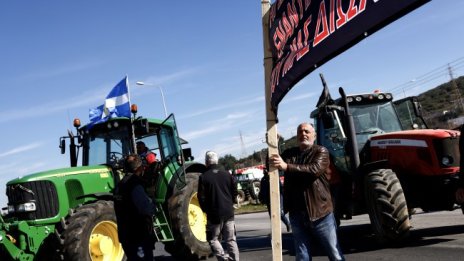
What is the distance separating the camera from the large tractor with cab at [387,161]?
8086mm

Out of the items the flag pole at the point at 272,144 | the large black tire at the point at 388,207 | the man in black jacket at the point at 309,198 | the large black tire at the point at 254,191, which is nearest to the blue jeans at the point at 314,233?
the man in black jacket at the point at 309,198

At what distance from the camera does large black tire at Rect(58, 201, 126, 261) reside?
7.34 m

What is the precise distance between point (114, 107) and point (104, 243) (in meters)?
3.02

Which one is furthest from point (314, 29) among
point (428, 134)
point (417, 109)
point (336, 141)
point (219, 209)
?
point (417, 109)

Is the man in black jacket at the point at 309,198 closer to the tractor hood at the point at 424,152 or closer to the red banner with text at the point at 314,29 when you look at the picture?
the red banner with text at the point at 314,29

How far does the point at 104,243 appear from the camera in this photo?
803 centimetres

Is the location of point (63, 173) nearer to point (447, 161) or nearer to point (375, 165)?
point (375, 165)

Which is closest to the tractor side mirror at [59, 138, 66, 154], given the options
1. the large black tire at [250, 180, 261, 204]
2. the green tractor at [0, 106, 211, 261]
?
the green tractor at [0, 106, 211, 261]

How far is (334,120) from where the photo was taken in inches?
384

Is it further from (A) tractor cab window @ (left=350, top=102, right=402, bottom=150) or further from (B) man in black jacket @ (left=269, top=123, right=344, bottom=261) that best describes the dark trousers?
(A) tractor cab window @ (left=350, top=102, right=402, bottom=150)

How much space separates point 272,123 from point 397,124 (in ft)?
21.9

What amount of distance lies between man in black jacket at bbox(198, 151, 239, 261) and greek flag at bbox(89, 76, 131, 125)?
120 inches

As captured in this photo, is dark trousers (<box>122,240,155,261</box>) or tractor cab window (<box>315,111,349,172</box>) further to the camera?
tractor cab window (<box>315,111,349,172</box>)

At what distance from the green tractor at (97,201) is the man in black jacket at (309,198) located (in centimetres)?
377
